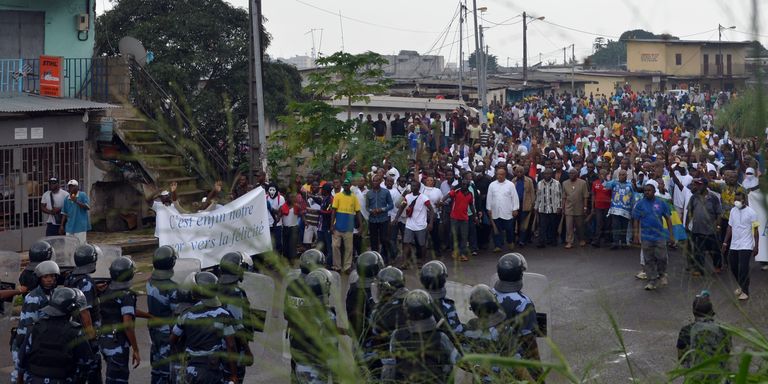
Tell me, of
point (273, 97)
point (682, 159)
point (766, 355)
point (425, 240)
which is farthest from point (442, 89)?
point (766, 355)

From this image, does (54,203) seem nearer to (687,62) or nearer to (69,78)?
(69,78)

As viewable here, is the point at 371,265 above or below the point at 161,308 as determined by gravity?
above

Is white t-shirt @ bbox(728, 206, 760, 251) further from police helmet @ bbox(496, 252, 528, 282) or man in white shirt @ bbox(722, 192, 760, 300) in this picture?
police helmet @ bbox(496, 252, 528, 282)

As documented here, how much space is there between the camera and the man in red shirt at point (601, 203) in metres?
15.8

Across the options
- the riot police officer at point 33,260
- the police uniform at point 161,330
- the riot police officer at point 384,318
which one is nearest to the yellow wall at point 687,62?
the riot police officer at point 384,318

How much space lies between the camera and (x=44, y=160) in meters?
16.9

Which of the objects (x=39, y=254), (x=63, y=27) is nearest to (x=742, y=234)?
(x=39, y=254)

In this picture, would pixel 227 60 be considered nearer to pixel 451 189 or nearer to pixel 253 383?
pixel 451 189

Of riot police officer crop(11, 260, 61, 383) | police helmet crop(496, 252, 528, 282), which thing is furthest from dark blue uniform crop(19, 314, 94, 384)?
police helmet crop(496, 252, 528, 282)

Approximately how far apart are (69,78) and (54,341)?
42.0 ft

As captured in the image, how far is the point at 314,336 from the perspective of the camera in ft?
8.43

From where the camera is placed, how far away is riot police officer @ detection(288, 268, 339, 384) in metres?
2.79

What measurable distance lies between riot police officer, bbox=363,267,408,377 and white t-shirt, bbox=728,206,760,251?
20.0 feet

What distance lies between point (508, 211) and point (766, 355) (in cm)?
1353
